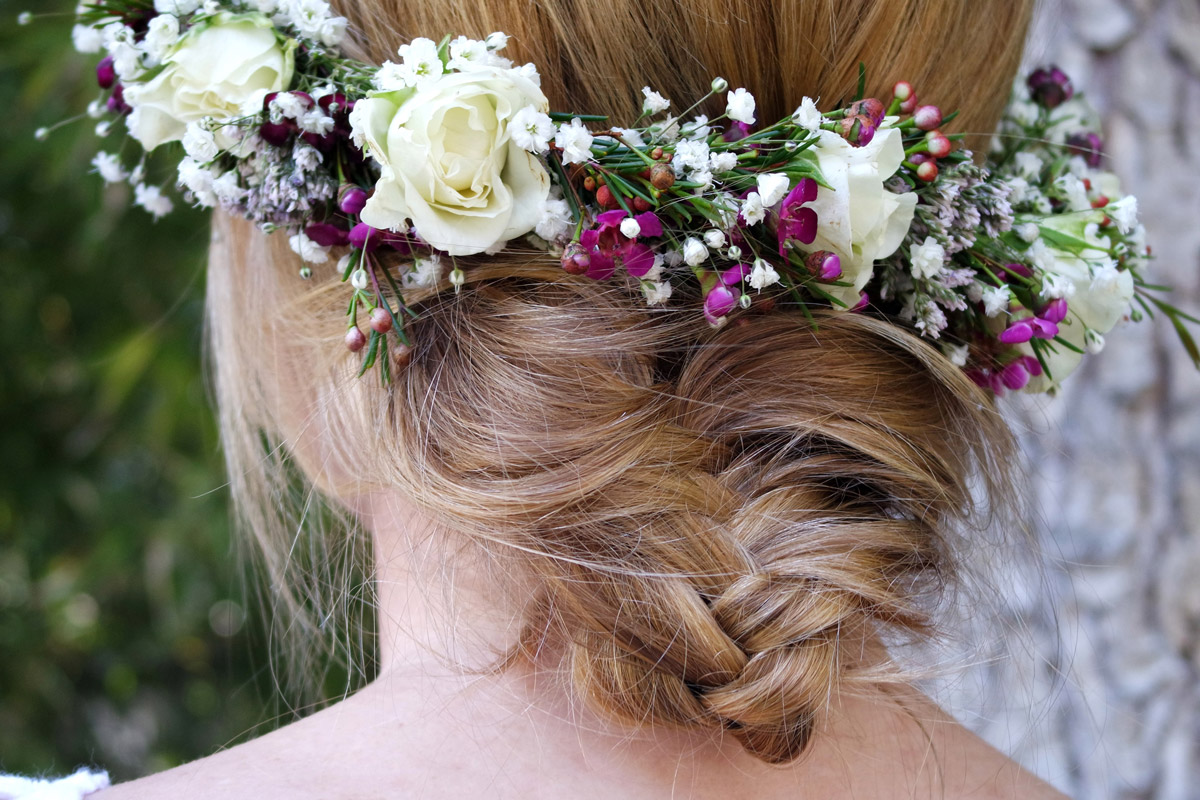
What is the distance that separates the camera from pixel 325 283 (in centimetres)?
90

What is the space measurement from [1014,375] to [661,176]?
482 mm

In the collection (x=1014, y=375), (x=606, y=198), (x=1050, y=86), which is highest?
(x=606, y=198)

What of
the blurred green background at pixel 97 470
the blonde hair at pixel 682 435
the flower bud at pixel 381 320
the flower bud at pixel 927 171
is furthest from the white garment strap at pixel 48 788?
the blurred green background at pixel 97 470

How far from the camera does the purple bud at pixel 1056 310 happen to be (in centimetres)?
88

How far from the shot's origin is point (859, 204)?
2.51 feet

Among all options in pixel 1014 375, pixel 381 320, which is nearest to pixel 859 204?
pixel 1014 375

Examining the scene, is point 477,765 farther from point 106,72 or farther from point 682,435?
point 106,72

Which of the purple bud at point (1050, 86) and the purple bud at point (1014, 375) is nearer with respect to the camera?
the purple bud at point (1014, 375)

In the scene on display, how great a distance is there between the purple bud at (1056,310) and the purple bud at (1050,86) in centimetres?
50

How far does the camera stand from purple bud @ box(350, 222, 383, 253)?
0.78m

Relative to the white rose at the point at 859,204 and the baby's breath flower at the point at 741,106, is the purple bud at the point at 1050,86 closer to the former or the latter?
the white rose at the point at 859,204

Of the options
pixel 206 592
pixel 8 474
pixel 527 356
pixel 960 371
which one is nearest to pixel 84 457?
pixel 8 474

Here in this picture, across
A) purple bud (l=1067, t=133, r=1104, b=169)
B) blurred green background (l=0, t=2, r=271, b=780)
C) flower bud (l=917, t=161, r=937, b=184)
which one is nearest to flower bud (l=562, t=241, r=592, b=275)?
flower bud (l=917, t=161, r=937, b=184)

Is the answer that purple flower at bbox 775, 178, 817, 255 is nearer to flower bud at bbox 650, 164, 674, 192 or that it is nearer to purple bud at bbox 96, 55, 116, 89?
flower bud at bbox 650, 164, 674, 192
